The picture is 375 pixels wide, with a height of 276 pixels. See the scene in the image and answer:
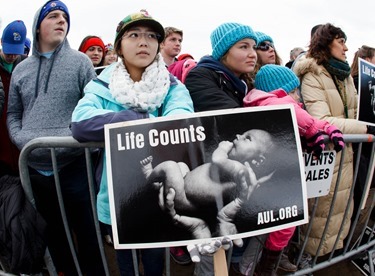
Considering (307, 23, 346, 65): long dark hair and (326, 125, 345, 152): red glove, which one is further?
(307, 23, 346, 65): long dark hair

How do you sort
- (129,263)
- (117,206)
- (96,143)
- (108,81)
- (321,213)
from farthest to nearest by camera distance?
(321,213), (129,263), (108,81), (96,143), (117,206)

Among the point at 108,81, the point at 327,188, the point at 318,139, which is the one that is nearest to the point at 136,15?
the point at 108,81

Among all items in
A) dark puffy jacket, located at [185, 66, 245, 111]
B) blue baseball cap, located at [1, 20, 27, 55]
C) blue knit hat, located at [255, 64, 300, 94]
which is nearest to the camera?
dark puffy jacket, located at [185, 66, 245, 111]

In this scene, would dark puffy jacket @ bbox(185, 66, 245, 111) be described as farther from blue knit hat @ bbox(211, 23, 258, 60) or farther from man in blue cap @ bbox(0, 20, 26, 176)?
man in blue cap @ bbox(0, 20, 26, 176)

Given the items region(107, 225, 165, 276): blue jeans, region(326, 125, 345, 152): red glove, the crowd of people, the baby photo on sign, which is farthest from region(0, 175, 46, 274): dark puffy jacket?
region(326, 125, 345, 152): red glove

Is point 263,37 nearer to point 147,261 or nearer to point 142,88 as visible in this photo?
point 142,88

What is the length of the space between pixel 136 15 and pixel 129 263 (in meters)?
1.43

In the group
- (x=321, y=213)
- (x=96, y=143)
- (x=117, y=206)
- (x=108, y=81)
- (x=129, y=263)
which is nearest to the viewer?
(x=117, y=206)

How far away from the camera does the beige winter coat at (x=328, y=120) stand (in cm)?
269

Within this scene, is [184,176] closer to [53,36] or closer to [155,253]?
[155,253]

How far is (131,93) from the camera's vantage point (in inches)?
68.2

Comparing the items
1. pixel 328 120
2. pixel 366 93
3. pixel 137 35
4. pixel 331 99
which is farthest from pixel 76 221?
pixel 366 93

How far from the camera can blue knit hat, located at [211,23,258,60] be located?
2248mm

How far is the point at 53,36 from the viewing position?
7.79 feet
